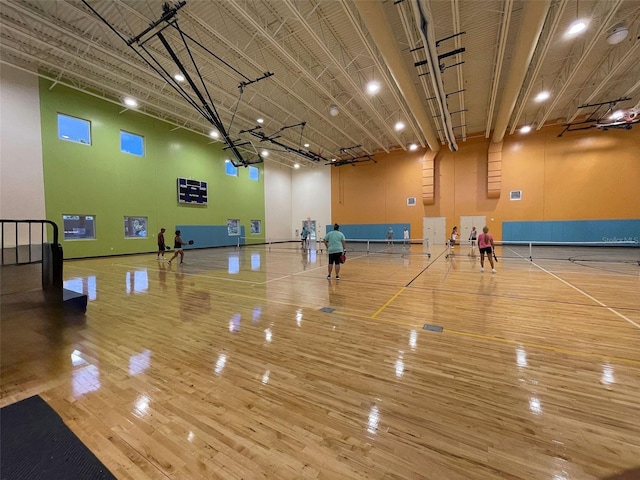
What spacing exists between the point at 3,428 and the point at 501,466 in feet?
11.0

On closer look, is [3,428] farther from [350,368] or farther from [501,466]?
[501,466]

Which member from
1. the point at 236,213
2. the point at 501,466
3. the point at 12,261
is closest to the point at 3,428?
the point at 501,466

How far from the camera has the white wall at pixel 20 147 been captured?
1033 cm

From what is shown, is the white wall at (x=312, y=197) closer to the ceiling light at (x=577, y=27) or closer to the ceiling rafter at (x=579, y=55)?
the ceiling rafter at (x=579, y=55)

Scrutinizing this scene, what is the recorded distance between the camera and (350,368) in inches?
110

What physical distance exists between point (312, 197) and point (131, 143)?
1442 cm

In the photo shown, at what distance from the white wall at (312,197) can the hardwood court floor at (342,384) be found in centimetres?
1991

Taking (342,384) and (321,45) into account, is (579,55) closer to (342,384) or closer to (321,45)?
(321,45)

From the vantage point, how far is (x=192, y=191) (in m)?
17.4

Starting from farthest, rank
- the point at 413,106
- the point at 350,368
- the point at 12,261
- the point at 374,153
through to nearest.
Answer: the point at 374,153
the point at 413,106
the point at 12,261
the point at 350,368

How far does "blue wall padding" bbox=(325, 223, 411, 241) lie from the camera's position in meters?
21.2

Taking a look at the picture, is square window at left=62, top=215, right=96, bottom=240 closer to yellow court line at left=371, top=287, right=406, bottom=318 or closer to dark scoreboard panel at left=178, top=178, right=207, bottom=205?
dark scoreboard panel at left=178, top=178, right=207, bottom=205

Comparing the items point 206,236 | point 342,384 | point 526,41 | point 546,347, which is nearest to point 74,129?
point 206,236

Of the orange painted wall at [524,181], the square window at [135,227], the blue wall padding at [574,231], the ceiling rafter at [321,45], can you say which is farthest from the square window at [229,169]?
the blue wall padding at [574,231]
